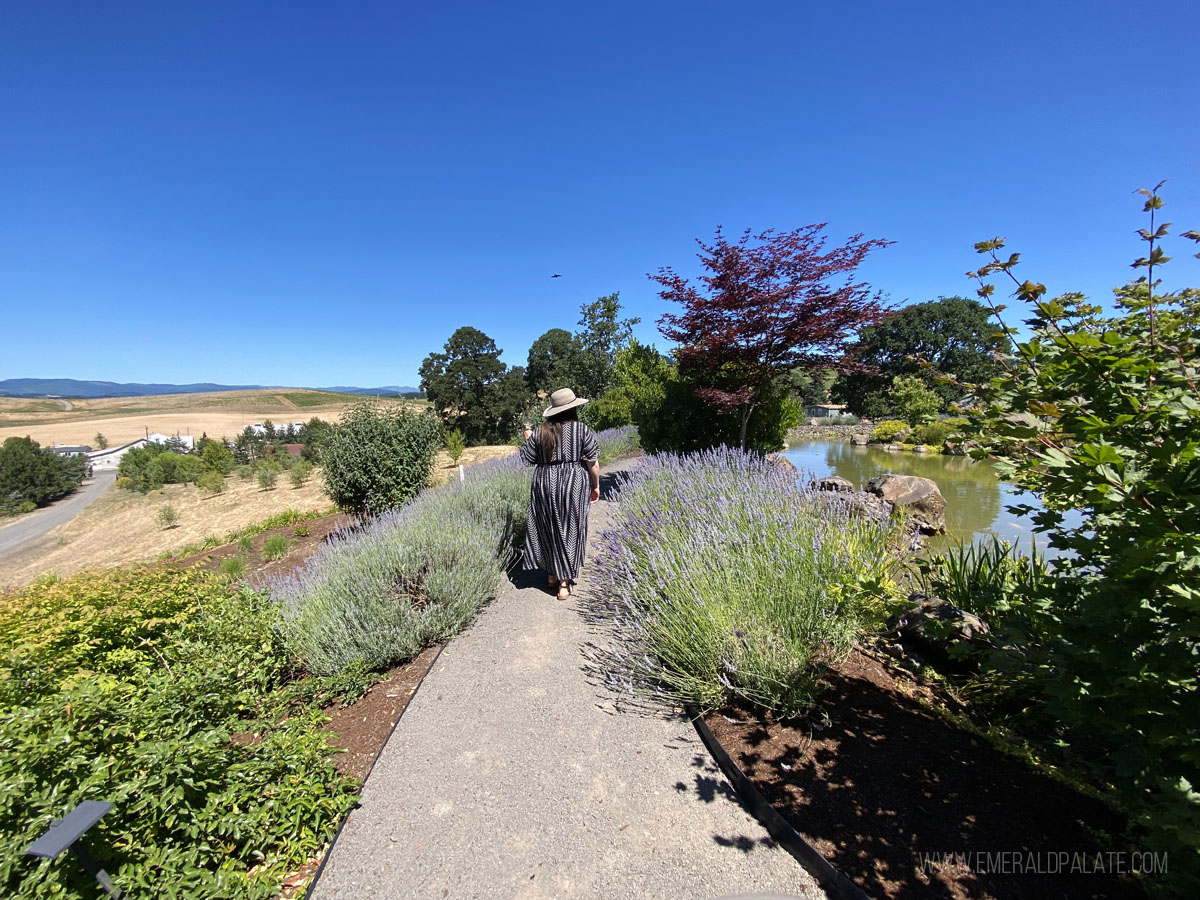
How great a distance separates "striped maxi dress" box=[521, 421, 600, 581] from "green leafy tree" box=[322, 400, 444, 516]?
3113 mm

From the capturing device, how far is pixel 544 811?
1.97 metres

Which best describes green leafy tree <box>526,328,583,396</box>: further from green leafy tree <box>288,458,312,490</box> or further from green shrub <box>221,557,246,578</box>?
green shrub <box>221,557,246,578</box>

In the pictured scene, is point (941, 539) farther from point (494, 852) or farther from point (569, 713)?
point (494, 852)

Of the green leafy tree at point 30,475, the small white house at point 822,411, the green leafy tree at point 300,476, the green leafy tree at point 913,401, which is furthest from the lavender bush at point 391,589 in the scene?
the small white house at point 822,411

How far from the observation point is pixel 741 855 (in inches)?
68.0

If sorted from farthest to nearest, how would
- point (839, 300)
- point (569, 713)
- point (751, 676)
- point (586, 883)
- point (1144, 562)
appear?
1. point (839, 300)
2. point (569, 713)
3. point (751, 676)
4. point (586, 883)
5. point (1144, 562)

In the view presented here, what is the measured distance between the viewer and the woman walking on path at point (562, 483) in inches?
162

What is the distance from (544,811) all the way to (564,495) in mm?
2467

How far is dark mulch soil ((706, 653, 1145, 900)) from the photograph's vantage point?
1504 millimetres

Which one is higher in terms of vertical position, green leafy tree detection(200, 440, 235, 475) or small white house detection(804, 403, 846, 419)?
small white house detection(804, 403, 846, 419)

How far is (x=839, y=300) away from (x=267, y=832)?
780cm

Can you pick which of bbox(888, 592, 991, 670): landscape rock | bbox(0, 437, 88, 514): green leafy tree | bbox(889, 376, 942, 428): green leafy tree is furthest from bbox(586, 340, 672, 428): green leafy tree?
bbox(0, 437, 88, 514): green leafy tree

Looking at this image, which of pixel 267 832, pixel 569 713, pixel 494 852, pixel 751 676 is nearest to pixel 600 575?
pixel 569 713

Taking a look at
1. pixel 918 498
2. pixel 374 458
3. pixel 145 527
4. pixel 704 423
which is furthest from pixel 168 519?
pixel 918 498
